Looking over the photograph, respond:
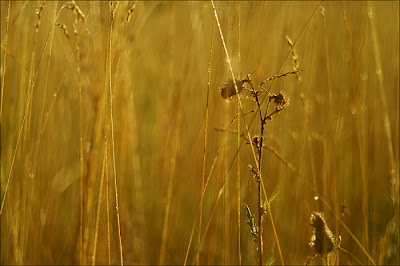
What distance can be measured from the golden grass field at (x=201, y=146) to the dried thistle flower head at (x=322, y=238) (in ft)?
1.33

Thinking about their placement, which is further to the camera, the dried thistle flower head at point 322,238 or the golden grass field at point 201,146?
the golden grass field at point 201,146

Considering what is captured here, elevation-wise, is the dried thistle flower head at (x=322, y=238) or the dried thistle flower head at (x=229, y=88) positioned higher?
the dried thistle flower head at (x=229, y=88)

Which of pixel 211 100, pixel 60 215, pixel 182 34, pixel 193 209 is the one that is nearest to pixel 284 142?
pixel 211 100

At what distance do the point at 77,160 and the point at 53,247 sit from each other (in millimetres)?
413

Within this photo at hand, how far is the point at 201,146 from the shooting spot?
1.76 m

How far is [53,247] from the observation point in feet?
5.18

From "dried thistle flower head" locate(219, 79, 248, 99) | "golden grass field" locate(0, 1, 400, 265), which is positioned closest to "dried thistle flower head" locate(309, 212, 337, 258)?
"dried thistle flower head" locate(219, 79, 248, 99)

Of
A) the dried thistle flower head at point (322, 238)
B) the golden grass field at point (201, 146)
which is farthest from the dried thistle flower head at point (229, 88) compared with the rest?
the golden grass field at point (201, 146)

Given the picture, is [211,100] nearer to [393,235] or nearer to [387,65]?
[393,235]

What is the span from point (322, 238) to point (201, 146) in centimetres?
95

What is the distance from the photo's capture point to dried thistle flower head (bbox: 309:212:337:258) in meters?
0.83

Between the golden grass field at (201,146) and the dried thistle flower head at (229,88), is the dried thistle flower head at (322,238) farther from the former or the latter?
the golden grass field at (201,146)

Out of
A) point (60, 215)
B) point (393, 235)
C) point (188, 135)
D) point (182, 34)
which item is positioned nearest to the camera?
point (393, 235)

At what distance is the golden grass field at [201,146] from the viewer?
54.2 inches
